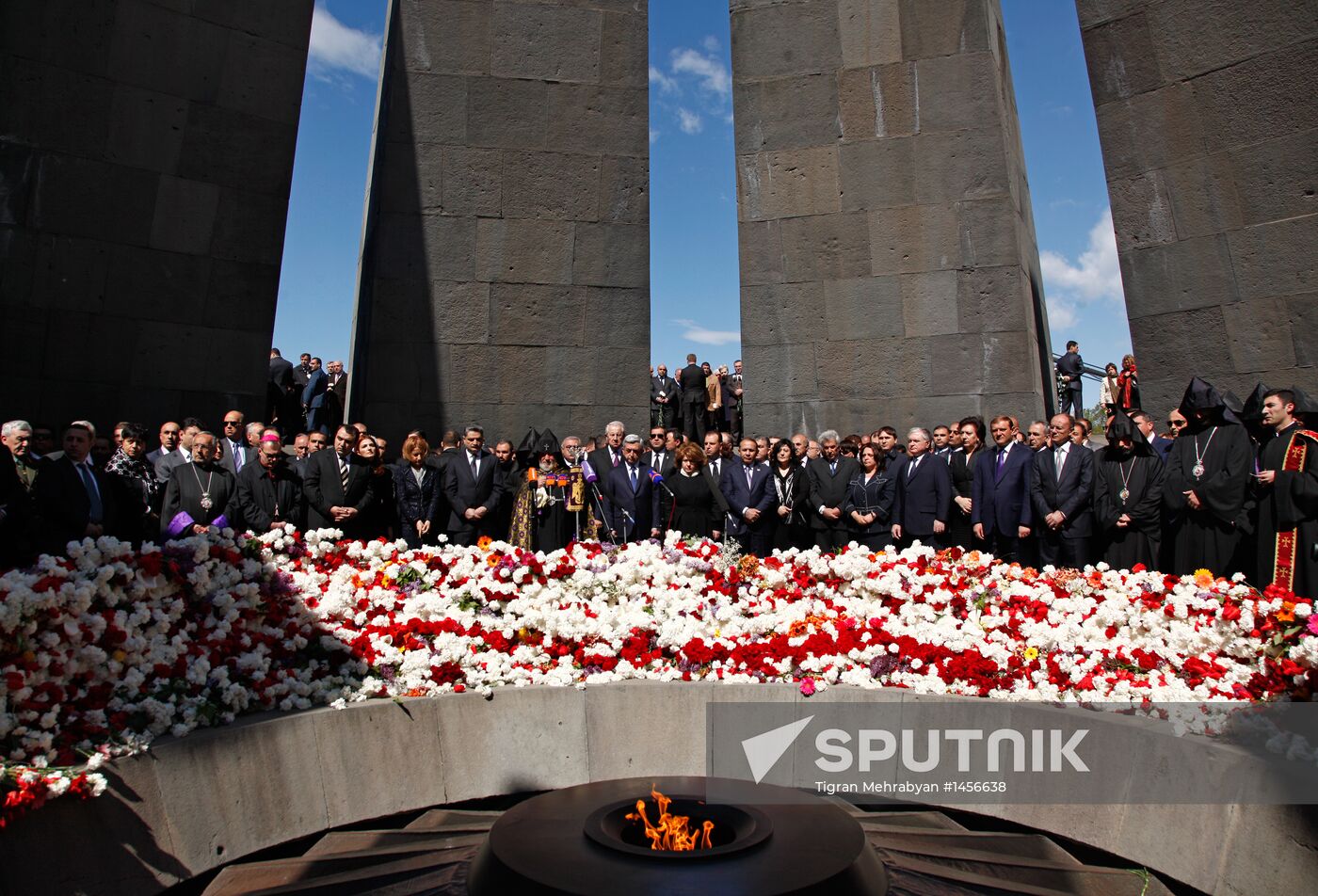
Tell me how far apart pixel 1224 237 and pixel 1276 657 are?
6557mm

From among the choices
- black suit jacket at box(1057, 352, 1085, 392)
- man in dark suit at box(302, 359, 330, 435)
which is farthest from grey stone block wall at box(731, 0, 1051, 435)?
man in dark suit at box(302, 359, 330, 435)

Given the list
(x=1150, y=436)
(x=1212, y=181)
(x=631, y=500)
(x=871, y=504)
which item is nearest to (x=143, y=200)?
(x=631, y=500)

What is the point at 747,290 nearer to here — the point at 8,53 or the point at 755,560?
the point at 755,560

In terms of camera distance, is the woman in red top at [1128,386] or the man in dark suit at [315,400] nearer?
the man in dark suit at [315,400]

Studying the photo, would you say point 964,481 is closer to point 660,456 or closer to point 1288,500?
point 660,456

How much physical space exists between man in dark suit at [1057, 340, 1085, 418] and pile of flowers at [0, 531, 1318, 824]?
10211mm

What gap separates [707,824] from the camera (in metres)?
3.41

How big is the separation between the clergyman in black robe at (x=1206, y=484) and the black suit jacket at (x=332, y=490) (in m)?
6.54

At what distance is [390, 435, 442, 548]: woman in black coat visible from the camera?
28.7 feet

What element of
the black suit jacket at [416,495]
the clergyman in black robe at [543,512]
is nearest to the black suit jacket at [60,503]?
the black suit jacket at [416,495]

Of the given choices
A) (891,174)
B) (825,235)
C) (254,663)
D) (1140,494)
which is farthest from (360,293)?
(1140,494)

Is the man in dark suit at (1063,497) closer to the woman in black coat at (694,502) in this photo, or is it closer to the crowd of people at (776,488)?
the crowd of people at (776,488)

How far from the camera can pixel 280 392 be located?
12.4 metres

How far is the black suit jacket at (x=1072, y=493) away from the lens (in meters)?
8.08
